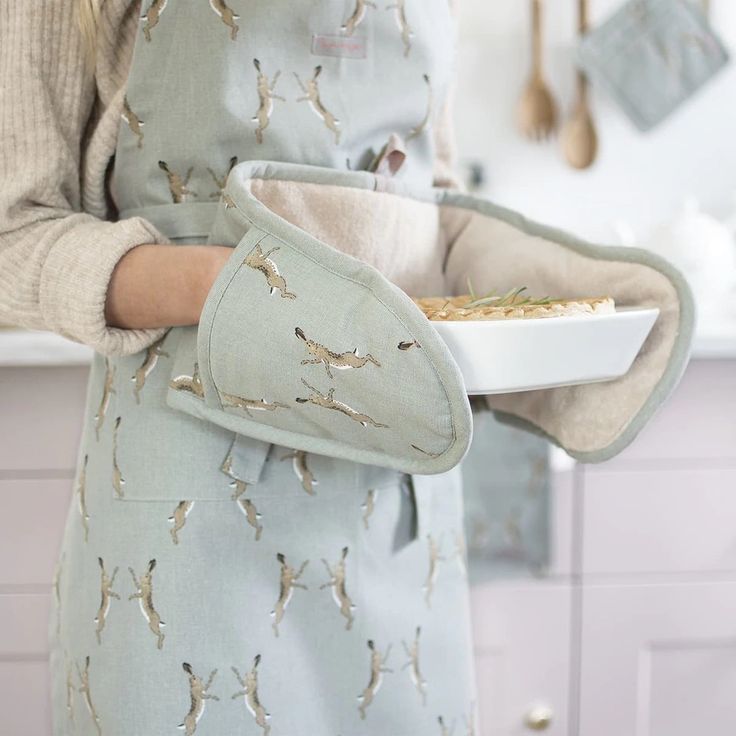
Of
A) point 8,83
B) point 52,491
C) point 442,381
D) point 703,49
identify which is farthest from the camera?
point 703,49

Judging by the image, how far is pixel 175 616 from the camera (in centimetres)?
61

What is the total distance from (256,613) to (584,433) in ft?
0.87

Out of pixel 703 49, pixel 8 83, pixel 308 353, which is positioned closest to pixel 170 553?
pixel 308 353

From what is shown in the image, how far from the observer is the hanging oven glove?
1.98 feet

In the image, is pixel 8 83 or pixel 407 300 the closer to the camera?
pixel 407 300

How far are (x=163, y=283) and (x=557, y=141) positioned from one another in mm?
1288

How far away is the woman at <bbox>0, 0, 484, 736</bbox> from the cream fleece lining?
0.05 m

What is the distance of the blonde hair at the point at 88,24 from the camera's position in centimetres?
60

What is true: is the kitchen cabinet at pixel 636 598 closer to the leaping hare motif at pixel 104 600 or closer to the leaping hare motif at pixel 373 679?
the leaping hare motif at pixel 373 679

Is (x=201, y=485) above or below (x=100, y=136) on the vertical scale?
below

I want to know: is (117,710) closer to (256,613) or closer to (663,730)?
(256,613)

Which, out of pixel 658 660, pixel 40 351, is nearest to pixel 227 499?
pixel 40 351

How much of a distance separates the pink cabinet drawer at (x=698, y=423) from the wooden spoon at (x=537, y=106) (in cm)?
63

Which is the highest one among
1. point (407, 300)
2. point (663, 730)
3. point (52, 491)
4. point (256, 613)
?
point (407, 300)
